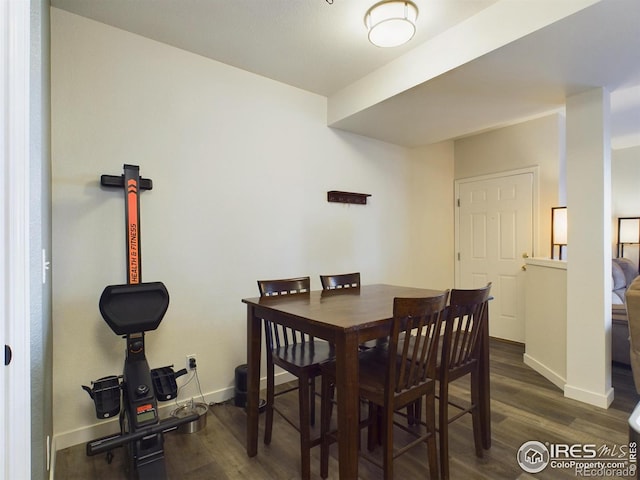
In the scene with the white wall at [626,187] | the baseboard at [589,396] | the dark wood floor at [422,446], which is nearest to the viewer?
the dark wood floor at [422,446]

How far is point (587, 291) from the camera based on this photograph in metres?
2.60

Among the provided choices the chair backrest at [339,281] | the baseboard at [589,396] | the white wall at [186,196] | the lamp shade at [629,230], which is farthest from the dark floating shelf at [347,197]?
the lamp shade at [629,230]

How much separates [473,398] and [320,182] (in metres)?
2.23

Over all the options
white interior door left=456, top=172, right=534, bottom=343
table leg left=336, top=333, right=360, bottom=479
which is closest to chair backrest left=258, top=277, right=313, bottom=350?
table leg left=336, top=333, right=360, bottom=479

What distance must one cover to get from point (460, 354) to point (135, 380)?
5.89ft

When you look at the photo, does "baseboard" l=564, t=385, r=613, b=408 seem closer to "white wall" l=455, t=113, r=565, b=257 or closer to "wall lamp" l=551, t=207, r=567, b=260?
"wall lamp" l=551, t=207, r=567, b=260

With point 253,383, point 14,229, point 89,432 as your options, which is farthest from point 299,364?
point 89,432

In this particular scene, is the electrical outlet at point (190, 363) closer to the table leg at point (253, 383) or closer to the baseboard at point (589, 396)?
the table leg at point (253, 383)

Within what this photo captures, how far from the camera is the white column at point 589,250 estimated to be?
2527 mm

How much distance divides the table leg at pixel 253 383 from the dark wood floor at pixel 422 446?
10 centimetres

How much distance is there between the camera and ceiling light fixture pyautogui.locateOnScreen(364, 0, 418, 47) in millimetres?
2000

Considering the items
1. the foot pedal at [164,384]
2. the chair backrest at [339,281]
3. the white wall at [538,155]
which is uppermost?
the white wall at [538,155]

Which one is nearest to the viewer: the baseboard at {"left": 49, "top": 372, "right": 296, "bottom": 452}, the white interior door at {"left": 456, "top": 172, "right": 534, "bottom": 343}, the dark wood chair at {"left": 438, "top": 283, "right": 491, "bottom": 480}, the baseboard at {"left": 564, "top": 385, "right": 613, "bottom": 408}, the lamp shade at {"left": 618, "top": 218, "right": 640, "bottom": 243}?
the dark wood chair at {"left": 438, "top": 283, "right": 491, "bottom": 480}

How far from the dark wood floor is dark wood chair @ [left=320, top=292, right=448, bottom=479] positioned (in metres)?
0.31
